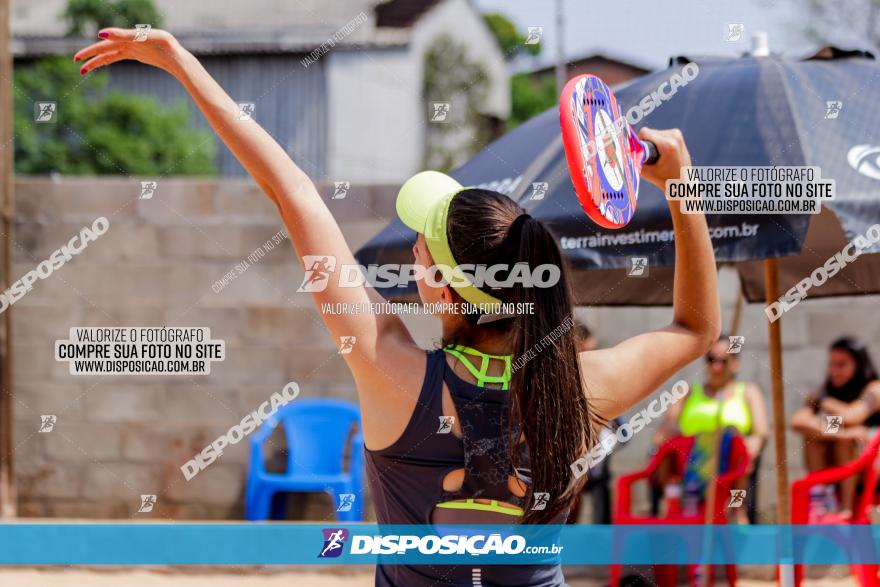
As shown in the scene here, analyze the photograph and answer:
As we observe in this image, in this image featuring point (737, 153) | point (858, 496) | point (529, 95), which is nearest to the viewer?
point (737, 153)

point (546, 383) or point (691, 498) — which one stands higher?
point (546, 383)

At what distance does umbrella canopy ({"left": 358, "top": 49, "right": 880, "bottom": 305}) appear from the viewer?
132 inches

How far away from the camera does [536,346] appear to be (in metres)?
1.80

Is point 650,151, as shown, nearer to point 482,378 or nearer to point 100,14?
point 482,378

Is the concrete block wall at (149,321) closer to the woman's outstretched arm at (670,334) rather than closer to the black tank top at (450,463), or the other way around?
the woman's outstretched arm at (670,334)

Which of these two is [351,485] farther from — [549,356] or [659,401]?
[549,356]

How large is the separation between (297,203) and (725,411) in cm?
459

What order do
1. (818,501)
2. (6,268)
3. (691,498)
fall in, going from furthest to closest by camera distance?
1. (6,268)
2. (691,498)
3. (818,501)

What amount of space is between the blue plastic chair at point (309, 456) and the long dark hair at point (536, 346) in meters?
4.53

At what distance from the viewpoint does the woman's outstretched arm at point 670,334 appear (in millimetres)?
1947

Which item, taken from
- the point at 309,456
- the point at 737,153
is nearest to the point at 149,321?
the point at 309,456

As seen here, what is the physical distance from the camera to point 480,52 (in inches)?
717

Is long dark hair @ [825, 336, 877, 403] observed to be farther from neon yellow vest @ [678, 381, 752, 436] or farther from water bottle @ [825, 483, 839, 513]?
water bottle @ [825, 483, 839, 513]

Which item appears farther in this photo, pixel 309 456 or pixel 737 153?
pixel 309 456
